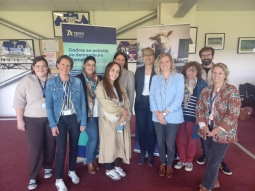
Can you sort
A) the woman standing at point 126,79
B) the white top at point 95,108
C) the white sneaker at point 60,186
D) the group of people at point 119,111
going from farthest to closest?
the woman standing at point 126,79 < the white top at point 95,108 < the white sneaker at point 60,186 < the group of people at point 119,111

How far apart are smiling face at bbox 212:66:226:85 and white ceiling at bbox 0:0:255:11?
3163 millimetres

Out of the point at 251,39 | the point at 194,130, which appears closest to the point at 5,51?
the point at 194,130

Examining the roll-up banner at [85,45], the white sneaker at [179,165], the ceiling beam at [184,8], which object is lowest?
the white sneaker at [179,165]

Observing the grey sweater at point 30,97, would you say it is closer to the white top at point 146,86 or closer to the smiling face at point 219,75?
the white top at point 146,86

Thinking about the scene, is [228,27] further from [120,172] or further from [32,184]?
[32,184]

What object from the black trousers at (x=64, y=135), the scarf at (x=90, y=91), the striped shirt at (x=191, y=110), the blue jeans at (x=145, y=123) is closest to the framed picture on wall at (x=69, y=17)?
the scarf at (x=90, y=91)

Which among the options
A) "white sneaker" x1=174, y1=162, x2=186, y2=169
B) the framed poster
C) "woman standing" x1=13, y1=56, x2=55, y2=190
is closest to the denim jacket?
"woman standing" x1=13, y1=56, x2=55, y2=190

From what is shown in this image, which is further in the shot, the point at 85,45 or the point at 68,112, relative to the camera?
the point at 85,45

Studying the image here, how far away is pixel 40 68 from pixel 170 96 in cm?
148

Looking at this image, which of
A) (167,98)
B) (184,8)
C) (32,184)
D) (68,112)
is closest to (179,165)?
(167,98)

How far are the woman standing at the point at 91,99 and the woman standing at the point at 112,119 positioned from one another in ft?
0.39

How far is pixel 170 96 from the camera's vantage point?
2.02 m

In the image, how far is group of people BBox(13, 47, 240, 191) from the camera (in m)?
1.73

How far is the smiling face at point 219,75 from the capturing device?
1.67 metres
